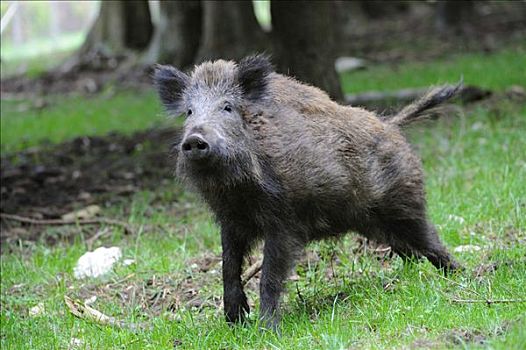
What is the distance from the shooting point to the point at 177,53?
17.6 metres

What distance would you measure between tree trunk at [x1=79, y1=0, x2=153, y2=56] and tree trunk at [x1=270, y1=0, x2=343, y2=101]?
1108 centimetres

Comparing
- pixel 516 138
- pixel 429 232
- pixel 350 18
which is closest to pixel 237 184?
pixel 429 232

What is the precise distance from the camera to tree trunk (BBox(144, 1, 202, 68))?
56.7 ft

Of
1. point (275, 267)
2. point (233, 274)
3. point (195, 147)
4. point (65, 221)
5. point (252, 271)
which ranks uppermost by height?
point (195, 147)

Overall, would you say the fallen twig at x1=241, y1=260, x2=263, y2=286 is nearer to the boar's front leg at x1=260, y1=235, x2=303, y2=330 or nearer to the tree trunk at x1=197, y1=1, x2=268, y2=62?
the boar's front leg at x1=260, y1=235, x2=303, y2=330

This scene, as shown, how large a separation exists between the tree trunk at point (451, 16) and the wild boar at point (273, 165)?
48.5 ft

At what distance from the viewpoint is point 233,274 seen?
538cm

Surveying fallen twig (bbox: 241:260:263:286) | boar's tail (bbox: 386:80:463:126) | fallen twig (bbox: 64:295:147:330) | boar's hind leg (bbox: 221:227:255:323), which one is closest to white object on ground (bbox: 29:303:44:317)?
fallen twig (bbox: 64:295:147:330)

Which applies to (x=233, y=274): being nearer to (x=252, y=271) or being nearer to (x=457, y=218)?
(x=252, y=271)

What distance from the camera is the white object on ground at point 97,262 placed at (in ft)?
22.7

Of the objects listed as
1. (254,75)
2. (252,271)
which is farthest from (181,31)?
(254,75)

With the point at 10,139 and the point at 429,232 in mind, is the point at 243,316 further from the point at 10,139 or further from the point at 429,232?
the point at 10,139

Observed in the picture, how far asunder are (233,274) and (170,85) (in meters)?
1.22

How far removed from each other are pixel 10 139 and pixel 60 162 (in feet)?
7.54
